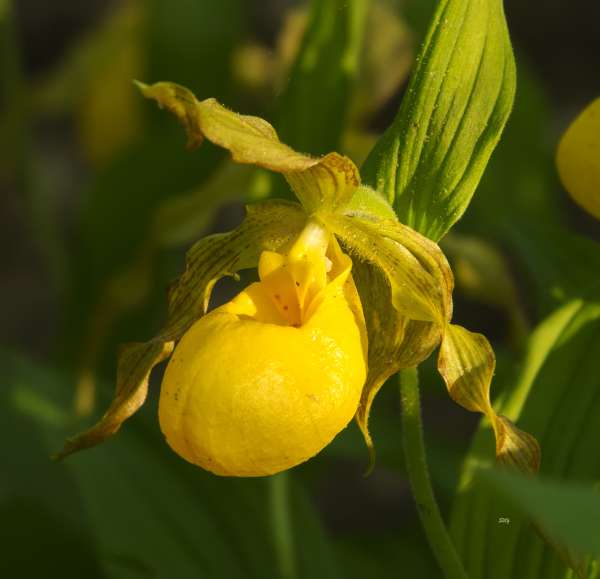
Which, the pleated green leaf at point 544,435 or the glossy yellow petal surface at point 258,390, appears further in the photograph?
the pleated green leaf at point 544,435

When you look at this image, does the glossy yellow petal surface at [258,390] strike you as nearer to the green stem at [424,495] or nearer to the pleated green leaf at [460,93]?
the green stem at [424,495]

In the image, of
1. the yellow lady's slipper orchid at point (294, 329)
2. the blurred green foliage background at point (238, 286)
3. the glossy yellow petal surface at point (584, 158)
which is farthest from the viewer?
the blurred green foliage background at point (238, 286)

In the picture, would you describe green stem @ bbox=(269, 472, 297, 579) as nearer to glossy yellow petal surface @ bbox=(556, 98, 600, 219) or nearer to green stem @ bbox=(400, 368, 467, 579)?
green stem @ bbox=(400, 368, 467, 579)

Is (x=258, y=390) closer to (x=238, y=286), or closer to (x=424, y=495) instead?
(x=424, y=495)

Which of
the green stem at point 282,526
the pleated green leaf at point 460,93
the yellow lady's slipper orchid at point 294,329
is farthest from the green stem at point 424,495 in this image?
the green stem at point 282,526

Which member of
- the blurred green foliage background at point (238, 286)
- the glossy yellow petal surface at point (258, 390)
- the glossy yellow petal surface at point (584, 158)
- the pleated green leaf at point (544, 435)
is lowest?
the blurred green foliage background at point (238, 286)

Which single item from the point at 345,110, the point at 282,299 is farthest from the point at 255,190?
the point at 282,299
